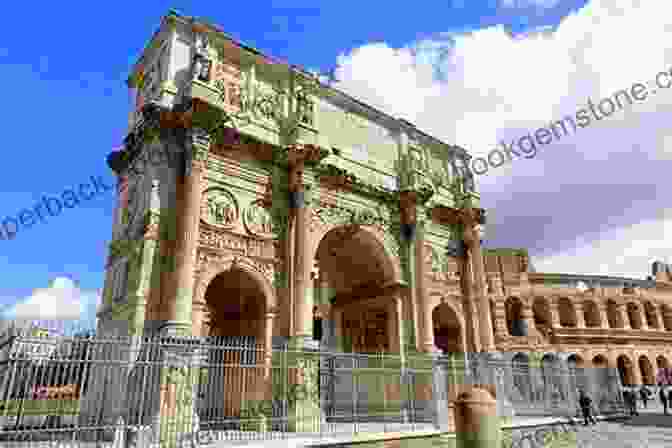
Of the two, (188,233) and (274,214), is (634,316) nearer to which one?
(274,214)

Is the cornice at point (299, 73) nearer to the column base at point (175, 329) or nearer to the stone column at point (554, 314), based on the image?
the column base at point (175, 329)

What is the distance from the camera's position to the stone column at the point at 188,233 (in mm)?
10091

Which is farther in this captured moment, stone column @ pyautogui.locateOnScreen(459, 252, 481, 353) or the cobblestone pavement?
stone column @ pyautogui.locateOnScreen(459, 252, 481, 353)

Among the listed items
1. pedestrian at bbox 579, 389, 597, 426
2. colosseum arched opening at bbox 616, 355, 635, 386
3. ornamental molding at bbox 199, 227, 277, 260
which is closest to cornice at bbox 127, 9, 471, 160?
ornamental molding at bbox 199, 227, 277, 260

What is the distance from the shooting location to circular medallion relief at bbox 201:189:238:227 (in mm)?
11945

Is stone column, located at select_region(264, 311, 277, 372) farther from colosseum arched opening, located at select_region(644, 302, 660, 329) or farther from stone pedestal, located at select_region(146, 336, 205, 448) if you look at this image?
colosseum arched opening, located at select_region(644, 302, 660, 329)

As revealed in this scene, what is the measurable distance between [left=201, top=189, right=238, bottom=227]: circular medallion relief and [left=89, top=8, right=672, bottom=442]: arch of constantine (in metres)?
0.04

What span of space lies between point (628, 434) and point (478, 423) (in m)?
9.17

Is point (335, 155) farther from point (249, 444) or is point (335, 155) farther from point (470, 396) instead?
point (470, 396)

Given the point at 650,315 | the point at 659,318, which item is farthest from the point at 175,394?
the point at 650,315

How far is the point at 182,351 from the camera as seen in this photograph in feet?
30.9

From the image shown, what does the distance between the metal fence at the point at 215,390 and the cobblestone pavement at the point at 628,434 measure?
5.69ft

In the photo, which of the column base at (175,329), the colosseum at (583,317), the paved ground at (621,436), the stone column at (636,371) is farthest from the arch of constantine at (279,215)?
the stone column at (636,371)

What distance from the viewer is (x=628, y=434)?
12.1 m
